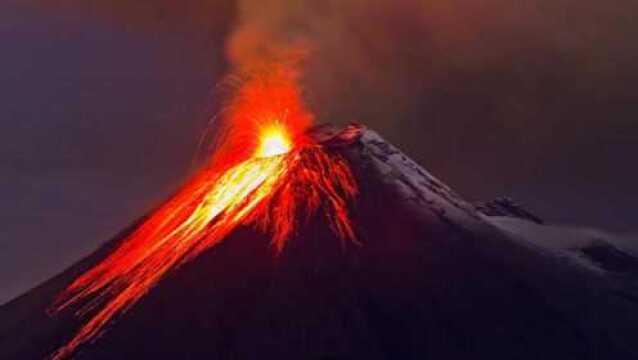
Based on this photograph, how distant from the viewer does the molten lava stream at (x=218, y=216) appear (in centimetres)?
4162

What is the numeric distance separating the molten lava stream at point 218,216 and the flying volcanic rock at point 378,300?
2.26 feet

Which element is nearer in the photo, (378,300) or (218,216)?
(378,300)

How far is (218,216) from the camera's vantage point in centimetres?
4497

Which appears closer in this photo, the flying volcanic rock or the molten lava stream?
the flying volcanic rock

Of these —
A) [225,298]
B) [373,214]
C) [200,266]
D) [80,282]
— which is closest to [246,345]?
[225,298]

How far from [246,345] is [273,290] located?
147 inches

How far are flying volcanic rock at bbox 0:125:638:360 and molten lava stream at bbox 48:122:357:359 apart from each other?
2.26 ft

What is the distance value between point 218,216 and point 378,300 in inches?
363

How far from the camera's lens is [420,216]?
4403cm

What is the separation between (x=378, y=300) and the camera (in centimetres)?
3828

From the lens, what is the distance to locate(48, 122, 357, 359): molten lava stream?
4162 centimetres

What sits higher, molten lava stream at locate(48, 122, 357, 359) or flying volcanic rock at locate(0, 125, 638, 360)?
molten lava stream at locate(48, 122, 357, 359)

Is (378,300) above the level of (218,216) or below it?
below

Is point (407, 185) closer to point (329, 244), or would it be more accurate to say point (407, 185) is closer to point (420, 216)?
point (420, 216)
